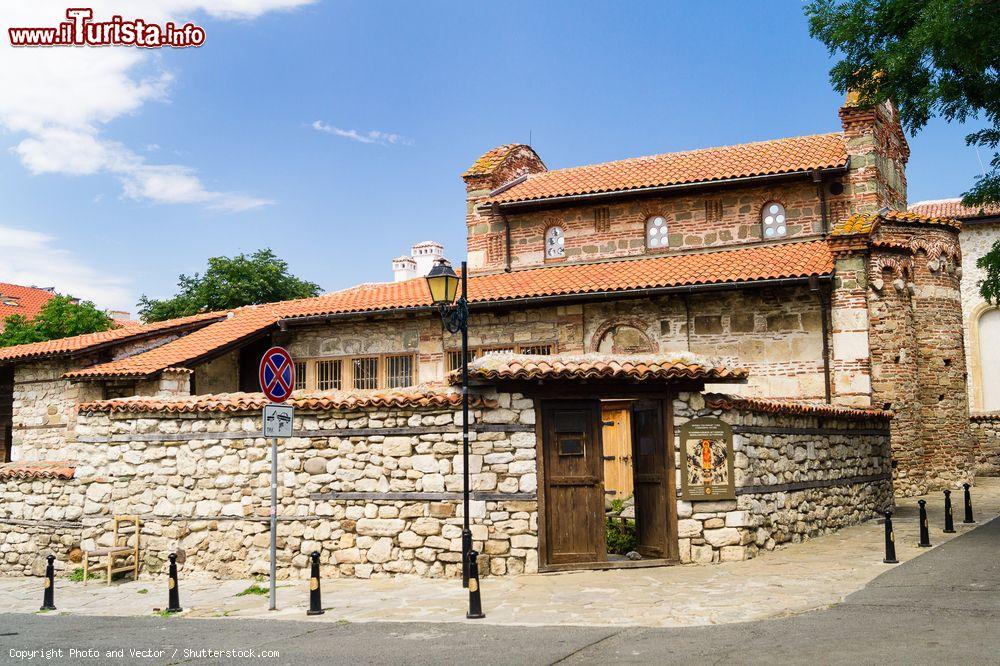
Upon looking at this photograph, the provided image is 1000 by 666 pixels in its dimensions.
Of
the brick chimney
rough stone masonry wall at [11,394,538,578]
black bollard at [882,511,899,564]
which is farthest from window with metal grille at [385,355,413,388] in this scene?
black bollard at [882,511,899,564]

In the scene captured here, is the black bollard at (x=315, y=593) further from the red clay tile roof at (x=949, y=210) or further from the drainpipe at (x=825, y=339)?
the red clay tile roof at (x=949, y=210)

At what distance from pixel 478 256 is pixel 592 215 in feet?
10.6

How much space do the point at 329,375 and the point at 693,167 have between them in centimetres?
1031

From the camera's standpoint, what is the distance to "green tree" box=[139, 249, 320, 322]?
36.4 metres

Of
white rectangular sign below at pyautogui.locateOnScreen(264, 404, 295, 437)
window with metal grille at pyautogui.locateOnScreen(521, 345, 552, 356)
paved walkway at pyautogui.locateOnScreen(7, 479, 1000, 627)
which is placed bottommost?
paved walkway at pyautogui.locateOnScreen(7, 479, 1000, 627)

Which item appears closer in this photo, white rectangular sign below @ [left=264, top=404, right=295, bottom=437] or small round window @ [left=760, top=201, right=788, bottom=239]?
white rectangular sign below @ [left=264, top=404, right=295, bottom=437]

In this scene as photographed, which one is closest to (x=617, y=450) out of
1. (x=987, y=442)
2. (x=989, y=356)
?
(x=987, y=442)

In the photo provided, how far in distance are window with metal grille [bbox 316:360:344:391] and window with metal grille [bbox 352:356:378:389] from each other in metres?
0.41

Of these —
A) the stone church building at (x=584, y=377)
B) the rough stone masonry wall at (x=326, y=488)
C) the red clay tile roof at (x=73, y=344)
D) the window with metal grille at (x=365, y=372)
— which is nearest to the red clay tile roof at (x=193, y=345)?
the stone church building at (x=584, y=377)

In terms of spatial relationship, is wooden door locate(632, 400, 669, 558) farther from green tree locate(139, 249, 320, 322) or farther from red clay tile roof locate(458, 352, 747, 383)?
green tree locate(139, 249, 320, 322)

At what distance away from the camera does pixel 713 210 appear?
69.7ft

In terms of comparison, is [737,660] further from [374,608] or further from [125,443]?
[125,443]

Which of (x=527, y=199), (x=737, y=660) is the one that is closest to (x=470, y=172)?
(x=527, y=199)

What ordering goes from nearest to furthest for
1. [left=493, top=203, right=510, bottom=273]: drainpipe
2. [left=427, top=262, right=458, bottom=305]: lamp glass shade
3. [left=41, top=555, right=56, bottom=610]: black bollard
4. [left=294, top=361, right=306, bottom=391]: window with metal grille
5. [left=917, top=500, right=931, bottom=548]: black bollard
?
[left=41, top=555, right=56, bottom=610]: black bollard → [left=427, top=262, right=458, bottom=305]: lamp glass shade → [left=917, top=500, right=931, bottom=548]: black bollard → [left=294, top=361, right=306, bottom=391]: window with metal grille → [left=493, top=203, right=510, bottom=273]: drainpipe
